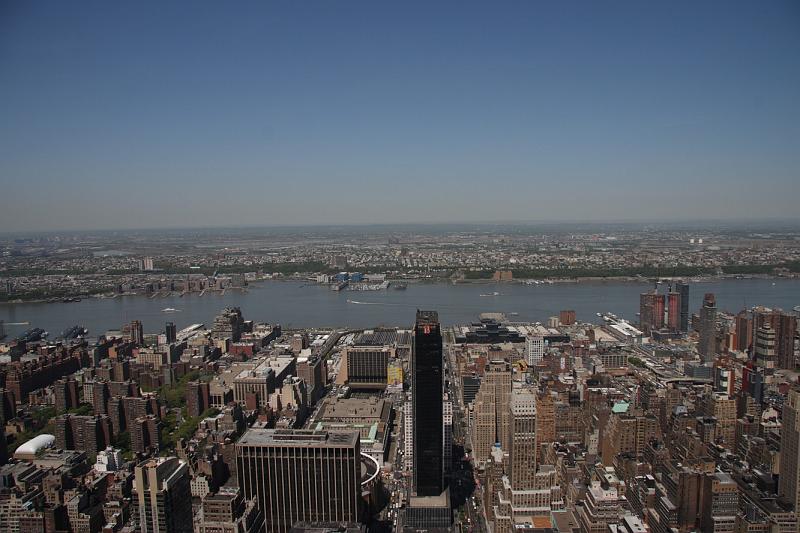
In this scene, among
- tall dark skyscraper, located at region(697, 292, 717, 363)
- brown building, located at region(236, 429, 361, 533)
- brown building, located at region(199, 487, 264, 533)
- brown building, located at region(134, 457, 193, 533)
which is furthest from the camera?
tall dark skyscraper, located at region(697, 292, 717, 363)

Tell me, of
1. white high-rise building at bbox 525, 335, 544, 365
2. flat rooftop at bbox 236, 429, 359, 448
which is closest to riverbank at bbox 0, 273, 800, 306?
white high-rise building at bbox 525, 335, 544, 365

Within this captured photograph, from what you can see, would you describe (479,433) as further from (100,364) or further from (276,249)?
(276,249)

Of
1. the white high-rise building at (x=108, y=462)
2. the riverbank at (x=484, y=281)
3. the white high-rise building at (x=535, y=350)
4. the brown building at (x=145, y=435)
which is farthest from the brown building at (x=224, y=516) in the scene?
the riverbank at (x=484, y=281)

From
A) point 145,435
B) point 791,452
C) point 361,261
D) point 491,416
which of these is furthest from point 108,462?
point 361,261

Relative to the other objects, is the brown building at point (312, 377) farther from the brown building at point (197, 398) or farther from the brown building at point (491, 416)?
the brown building at point (491, 416)

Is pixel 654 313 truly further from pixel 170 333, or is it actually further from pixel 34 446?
pixel 34 446

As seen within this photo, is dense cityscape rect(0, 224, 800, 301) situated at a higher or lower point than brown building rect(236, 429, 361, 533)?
higher

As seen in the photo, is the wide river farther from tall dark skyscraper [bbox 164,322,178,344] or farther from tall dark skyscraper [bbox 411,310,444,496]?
tall dark skyscraper [bbox 411,310,444,496]
